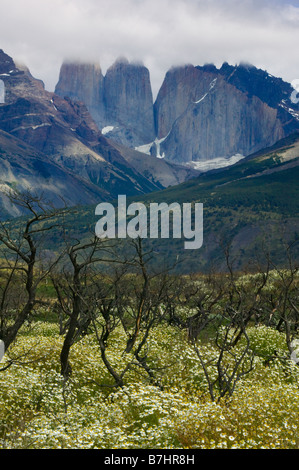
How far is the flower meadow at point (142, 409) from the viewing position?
9.25 meters

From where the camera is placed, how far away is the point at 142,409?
451 inches

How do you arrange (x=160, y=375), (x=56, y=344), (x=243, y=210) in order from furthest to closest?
(x=243, y=210), (x=56, y=344), (x=160, y=375)

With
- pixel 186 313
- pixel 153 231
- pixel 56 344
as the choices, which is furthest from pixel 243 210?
pixel 56 344

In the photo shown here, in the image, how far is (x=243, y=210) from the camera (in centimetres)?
18438

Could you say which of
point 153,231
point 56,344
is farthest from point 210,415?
point 153,231

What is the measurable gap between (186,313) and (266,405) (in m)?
23.6

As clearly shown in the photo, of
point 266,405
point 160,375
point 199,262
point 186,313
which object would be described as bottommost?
point 199,262

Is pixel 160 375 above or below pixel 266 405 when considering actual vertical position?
below

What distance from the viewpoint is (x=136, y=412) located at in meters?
11.5

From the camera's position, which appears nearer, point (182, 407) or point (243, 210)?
point (182, 407)

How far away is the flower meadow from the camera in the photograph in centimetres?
925

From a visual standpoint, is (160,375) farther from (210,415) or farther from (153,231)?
(153,231)

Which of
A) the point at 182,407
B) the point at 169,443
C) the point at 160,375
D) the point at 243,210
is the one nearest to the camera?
the point at 169,443
